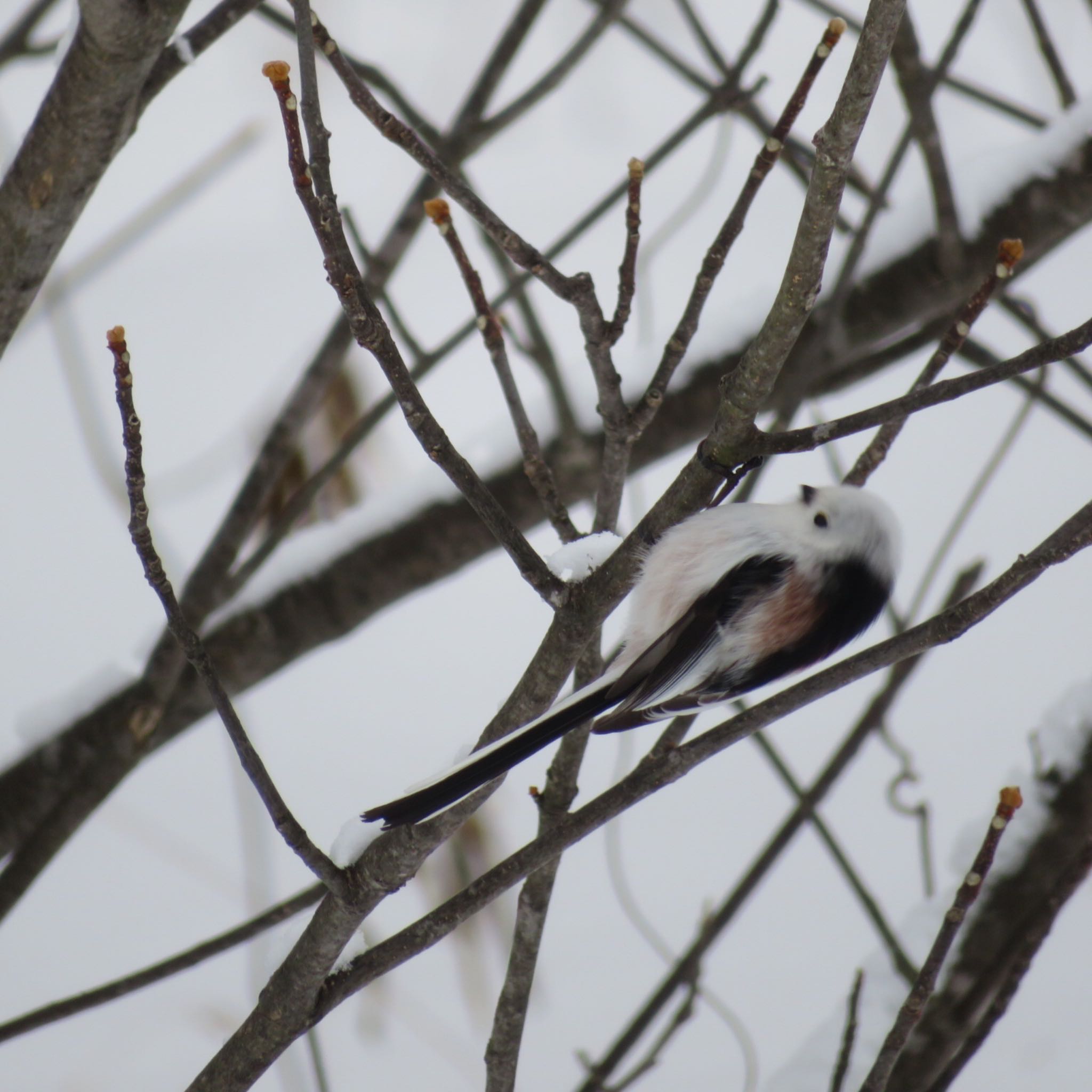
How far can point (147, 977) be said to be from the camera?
2.98 feet

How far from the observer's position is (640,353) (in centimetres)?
158

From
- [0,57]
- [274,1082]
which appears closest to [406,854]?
[0,57]

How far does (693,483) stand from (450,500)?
0.77m

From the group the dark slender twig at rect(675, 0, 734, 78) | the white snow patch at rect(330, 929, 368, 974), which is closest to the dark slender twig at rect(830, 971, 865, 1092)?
the white snow patch at rect(330, 929, 368, 974)

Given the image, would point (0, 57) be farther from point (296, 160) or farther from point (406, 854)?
point (406, 854)

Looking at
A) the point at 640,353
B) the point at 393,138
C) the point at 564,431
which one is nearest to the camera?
the point at 393,138

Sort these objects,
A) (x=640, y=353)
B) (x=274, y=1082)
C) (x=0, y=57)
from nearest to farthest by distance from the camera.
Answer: (x=0, y=57)
(x=640, y=353)
(x=274, y=1082)

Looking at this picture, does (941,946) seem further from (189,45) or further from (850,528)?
(189,45)

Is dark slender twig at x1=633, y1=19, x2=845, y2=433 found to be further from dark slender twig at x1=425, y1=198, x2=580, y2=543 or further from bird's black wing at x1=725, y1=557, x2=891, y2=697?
bird's black wing at x1=725, y1=557, x2=891, y2=697

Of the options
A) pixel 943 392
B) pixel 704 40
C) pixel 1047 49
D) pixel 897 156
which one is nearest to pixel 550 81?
pixel 704 40

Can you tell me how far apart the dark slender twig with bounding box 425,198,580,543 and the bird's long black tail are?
0.54 ft

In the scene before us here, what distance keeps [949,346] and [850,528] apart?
0.24 metres

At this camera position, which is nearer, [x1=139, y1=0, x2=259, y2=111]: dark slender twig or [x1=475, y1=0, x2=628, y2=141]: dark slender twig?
[x1=139, y1=0, x2=259, y2=111]: dark slender twig

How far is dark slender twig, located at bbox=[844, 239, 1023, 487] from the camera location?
772mm
